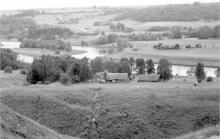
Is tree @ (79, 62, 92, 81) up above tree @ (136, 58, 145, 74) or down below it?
above

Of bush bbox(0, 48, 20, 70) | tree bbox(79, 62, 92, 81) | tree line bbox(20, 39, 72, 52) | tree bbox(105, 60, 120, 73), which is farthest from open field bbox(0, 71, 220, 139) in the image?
tree line bbox(20, 39, 72, 52)

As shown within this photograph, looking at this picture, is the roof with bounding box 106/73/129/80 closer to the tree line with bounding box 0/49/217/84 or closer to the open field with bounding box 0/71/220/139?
the tree line with bounding box 0/49/217/84

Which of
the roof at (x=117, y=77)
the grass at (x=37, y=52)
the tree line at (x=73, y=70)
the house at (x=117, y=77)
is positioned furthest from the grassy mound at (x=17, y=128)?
the grass at (x=37, y=52)

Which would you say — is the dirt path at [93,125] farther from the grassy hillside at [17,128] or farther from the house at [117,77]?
the house at [117,77]

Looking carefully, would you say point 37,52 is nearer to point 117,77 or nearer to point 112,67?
point 112,67

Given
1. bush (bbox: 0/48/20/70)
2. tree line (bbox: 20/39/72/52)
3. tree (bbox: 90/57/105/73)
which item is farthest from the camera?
tree line (bbox: 20/39/72/52)

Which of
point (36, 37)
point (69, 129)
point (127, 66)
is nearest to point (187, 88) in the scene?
point (69, 129)
